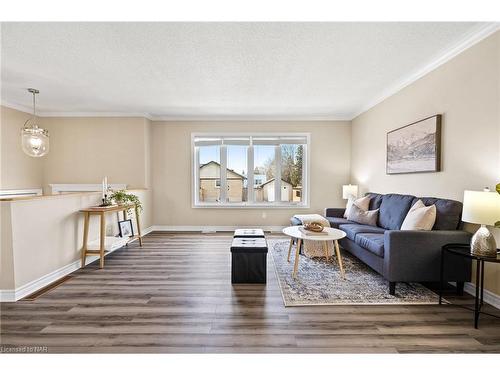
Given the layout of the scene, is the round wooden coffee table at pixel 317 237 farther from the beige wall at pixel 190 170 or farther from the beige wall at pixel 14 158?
the beige wall at pixel 14 158

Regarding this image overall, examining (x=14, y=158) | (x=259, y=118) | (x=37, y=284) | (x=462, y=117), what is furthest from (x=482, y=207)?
(x=14, y=158)

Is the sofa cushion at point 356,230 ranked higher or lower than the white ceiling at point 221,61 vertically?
lower

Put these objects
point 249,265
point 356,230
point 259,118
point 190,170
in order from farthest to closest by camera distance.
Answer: point 190,170 < point 259,118 < point 356,230 < point 249,265

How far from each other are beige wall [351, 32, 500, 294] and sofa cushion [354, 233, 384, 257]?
3.16ft

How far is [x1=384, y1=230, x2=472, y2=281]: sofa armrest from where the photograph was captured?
2.59 meters

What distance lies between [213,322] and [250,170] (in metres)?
4.23

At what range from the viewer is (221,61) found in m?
3.15

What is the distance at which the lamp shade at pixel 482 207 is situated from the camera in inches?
79.6

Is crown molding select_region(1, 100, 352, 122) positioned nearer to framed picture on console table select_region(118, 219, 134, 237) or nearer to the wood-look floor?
framed picture on console table select_region(118, 219, 134, 237)

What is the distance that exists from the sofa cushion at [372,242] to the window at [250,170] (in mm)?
2758

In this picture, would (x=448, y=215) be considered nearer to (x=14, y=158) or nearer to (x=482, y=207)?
(x=482, y=207)

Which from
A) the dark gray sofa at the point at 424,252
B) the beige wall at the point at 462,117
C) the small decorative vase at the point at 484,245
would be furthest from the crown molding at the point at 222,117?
the small decorative vase at the point at 484,245

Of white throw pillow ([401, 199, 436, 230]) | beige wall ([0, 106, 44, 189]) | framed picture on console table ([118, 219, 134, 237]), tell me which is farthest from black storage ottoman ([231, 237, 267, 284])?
beige wall ([0, 106, 44, 189])
